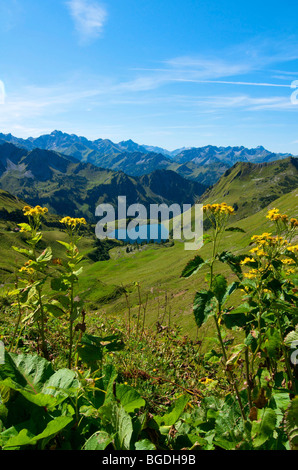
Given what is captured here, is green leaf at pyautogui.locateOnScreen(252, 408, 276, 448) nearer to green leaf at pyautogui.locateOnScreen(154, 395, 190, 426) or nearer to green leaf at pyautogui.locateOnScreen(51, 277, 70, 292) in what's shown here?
green leaf at pyautogui.locateOnScreen(154, 395, 190, 426)

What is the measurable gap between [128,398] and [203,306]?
4.48 feet

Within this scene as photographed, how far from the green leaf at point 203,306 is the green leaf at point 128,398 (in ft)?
3.79

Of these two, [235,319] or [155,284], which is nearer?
[235,319]

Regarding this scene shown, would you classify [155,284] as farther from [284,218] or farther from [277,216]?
[284,218]

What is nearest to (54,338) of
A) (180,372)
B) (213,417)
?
(180,372)

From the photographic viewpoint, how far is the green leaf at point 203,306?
319 cm

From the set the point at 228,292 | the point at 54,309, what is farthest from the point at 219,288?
the point at 54,309

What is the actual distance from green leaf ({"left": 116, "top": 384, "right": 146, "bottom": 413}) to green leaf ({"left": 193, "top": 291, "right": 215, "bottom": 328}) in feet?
3.79

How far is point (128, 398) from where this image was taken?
2.29 metres

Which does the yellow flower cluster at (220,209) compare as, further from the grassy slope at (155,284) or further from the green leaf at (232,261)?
the grassy slope at (155,284)
